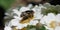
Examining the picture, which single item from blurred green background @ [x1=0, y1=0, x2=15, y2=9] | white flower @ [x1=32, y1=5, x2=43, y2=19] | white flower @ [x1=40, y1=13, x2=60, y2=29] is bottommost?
white flower @ [x1=40, y1=13, x2=60, y2=29]

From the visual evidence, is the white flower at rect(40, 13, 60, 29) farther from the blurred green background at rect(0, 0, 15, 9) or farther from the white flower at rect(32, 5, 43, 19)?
the blurred green background at rect(0, 0, 15, 9)

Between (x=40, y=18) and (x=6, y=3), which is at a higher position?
(x=6, y=3)

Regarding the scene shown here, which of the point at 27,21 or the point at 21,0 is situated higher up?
the point at 21,0

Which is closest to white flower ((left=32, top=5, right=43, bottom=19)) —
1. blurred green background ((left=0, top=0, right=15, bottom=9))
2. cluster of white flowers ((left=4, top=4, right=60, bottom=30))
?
cluster of white flowers ((left=4, top=4, right=60, bottom=30))

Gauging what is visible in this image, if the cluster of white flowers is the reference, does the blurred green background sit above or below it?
above

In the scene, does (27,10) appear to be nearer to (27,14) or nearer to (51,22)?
(27,14)

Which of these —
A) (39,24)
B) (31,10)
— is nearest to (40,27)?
(39,24)

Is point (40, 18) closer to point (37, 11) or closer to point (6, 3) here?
point (37, 11)

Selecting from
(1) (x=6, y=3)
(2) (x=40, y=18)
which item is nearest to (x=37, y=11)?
(2) (x=40, y=18)
